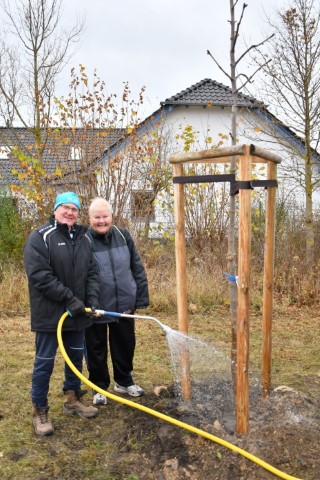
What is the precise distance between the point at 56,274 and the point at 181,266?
0.95m

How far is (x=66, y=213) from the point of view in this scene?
145 inches

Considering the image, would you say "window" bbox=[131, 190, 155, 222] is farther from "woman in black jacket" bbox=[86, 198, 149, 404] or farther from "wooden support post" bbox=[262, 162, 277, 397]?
"wooden support post" bbox=[262, 162, 277, 397]

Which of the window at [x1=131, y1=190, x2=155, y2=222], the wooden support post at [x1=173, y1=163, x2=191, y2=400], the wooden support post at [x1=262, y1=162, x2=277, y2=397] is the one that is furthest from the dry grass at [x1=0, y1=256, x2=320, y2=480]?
the window at [x1=131, y1=190, x2=155, y2=222]

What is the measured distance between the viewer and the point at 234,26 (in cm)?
376

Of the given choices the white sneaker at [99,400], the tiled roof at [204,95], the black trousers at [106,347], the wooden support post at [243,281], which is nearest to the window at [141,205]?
the black trousers at [106,347]

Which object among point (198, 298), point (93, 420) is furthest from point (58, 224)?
point (198, 298)

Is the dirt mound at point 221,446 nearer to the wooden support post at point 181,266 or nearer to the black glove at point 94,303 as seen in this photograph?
the wooden support post at point 181,266

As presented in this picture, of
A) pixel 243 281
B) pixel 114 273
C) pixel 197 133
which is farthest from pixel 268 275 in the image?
pixel 197 133

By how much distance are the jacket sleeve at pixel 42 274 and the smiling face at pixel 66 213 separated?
213mm

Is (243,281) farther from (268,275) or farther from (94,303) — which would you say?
(94,303)

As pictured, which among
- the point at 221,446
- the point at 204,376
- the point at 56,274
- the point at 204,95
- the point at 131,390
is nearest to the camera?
the point at 221,446

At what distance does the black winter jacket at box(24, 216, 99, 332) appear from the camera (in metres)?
3.55

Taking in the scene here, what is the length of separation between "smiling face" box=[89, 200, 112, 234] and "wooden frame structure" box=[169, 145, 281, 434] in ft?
1.97

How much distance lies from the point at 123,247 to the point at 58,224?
691 mm
